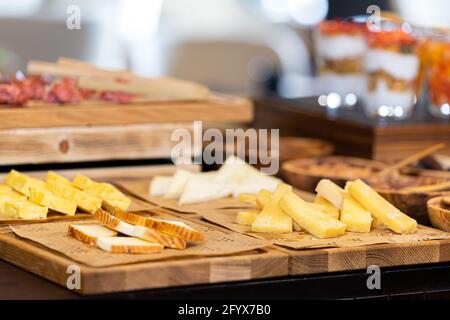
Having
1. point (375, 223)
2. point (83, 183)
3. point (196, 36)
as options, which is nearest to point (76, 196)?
point (83, 183)

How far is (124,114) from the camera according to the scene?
2.98m

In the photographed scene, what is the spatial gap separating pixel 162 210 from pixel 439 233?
663 mm

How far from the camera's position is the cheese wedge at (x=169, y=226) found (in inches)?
85.0

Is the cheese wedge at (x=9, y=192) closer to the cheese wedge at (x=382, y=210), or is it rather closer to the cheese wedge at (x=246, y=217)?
the cheese wedge at (x=246, y=217)

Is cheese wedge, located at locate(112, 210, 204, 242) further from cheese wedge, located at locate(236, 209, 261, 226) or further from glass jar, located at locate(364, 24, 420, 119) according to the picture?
glass jar, located at locate(364, 24, 420, 119)

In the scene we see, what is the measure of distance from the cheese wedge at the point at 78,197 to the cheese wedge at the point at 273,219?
15.6 inches

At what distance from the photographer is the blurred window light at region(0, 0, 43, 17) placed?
6.12m

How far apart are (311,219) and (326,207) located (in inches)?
6.2

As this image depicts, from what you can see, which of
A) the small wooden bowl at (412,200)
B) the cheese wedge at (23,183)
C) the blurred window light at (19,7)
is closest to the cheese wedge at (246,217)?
the small wooden bowl at (412,200)

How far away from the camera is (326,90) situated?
3934mm

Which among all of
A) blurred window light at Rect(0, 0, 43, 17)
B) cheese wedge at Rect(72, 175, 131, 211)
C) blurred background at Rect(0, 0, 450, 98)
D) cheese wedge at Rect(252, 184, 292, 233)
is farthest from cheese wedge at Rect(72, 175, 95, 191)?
blurred window light at Rect(0, 0, 43, 17)

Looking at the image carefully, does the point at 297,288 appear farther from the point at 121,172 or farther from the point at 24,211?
the point at 121,172

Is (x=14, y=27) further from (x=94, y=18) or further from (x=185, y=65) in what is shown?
(x=185, y=65)

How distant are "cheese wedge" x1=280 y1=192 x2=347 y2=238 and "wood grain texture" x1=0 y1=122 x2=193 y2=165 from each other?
76 centimetres
